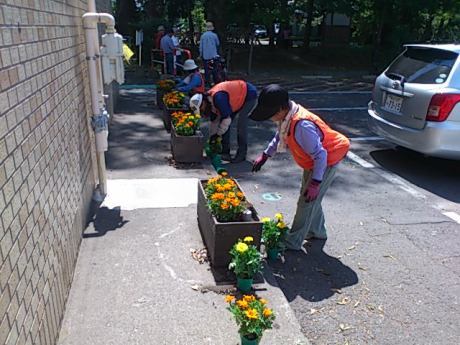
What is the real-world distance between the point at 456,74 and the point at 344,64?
15447mm

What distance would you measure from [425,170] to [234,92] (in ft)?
9.95

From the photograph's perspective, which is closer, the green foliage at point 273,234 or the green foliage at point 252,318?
the green foliage at point 252,318

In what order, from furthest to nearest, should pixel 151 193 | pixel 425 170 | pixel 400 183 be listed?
pixel 425 170, pixel 400 183, pixel 151 193

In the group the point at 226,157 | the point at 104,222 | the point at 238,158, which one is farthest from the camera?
the point at 226,157

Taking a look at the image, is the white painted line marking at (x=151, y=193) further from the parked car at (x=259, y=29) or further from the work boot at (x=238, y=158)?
the parked car at (x=259, y=29)

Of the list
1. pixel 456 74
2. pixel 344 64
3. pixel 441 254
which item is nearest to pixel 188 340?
pixel 441 254

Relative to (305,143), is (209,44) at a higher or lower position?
higher

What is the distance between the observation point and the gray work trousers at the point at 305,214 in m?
3.97

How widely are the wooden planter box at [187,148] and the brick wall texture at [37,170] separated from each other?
7.74ft

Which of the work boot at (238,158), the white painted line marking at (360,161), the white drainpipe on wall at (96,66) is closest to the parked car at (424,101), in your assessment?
the white painted line marking at (360,161)

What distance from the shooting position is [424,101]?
579 centimetres

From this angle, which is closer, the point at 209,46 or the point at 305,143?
the point at 305,143

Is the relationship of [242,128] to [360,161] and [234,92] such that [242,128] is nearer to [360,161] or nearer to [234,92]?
[234,92]

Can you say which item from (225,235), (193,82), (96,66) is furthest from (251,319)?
(193,82)
